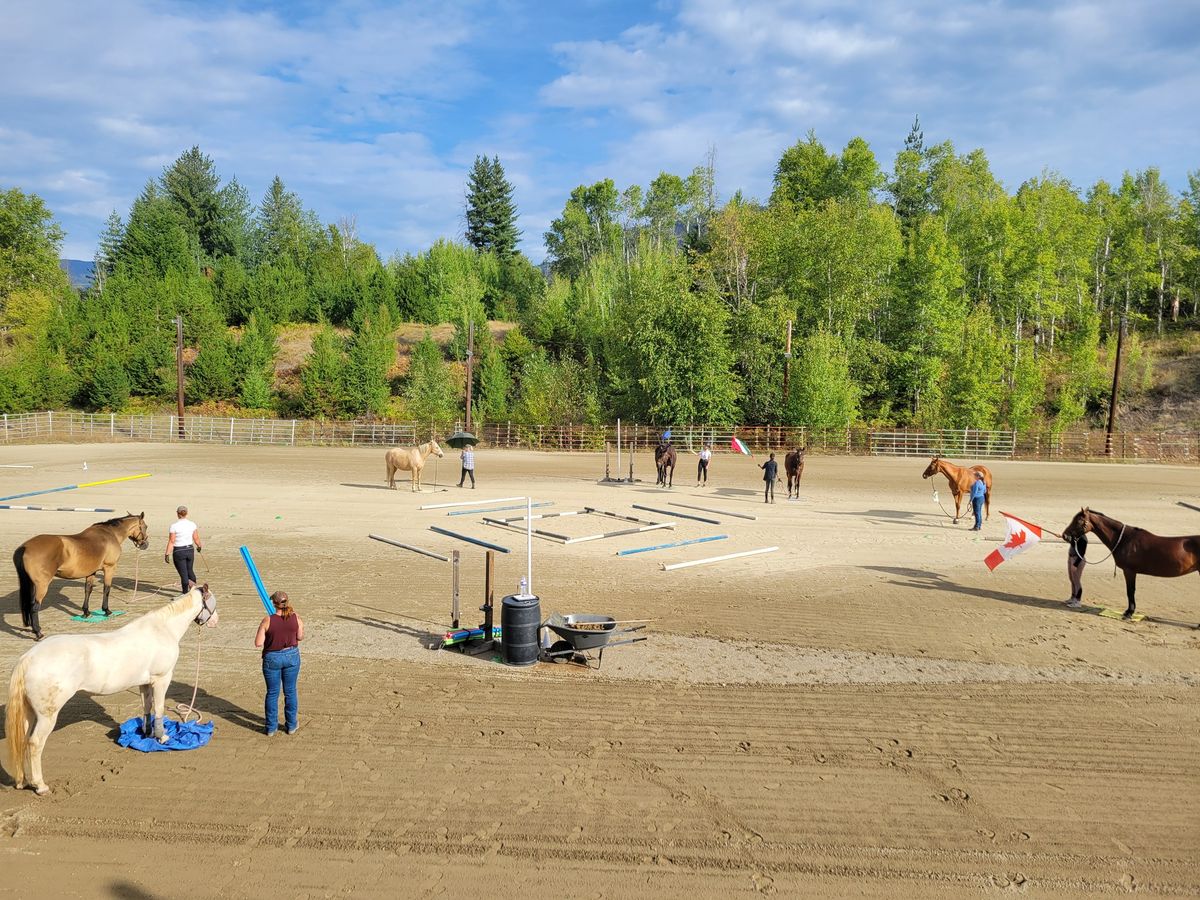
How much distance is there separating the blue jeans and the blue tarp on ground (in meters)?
0.65

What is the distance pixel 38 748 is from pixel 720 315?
4642 cm

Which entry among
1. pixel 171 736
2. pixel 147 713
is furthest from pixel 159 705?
pixel 171 736

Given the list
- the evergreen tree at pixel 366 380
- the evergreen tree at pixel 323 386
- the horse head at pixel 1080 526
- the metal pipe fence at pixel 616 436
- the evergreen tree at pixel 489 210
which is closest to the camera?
the horse head at pixel 1080 526

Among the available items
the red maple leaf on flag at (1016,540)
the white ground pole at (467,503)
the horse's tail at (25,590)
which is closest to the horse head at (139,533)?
the horse's tail at (25,590)

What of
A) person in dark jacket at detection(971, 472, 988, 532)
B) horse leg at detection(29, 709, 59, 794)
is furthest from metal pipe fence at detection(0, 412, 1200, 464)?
horse leg at detection(29, 709, 59, 794)

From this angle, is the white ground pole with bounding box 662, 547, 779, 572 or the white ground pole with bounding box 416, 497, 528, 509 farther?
the white ground pole with bounding box 416, 497, 528, 509

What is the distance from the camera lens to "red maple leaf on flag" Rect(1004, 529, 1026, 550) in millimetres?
13523

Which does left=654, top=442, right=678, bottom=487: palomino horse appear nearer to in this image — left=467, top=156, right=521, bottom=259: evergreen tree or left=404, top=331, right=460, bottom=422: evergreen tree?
left=404, top=331, right=460, bottom=422: evergreen tree

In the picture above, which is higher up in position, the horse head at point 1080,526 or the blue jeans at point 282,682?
the horse head at point 1080,526

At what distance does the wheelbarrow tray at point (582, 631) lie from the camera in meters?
9.66

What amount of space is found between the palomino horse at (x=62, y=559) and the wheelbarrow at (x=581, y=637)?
23.2ft

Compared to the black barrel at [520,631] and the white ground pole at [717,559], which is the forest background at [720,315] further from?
the black barrel at [520,631]

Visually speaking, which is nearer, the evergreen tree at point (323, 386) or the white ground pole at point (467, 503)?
the white ground pole at point (467, 503)

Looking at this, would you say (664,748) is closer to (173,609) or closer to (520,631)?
(520,631)
